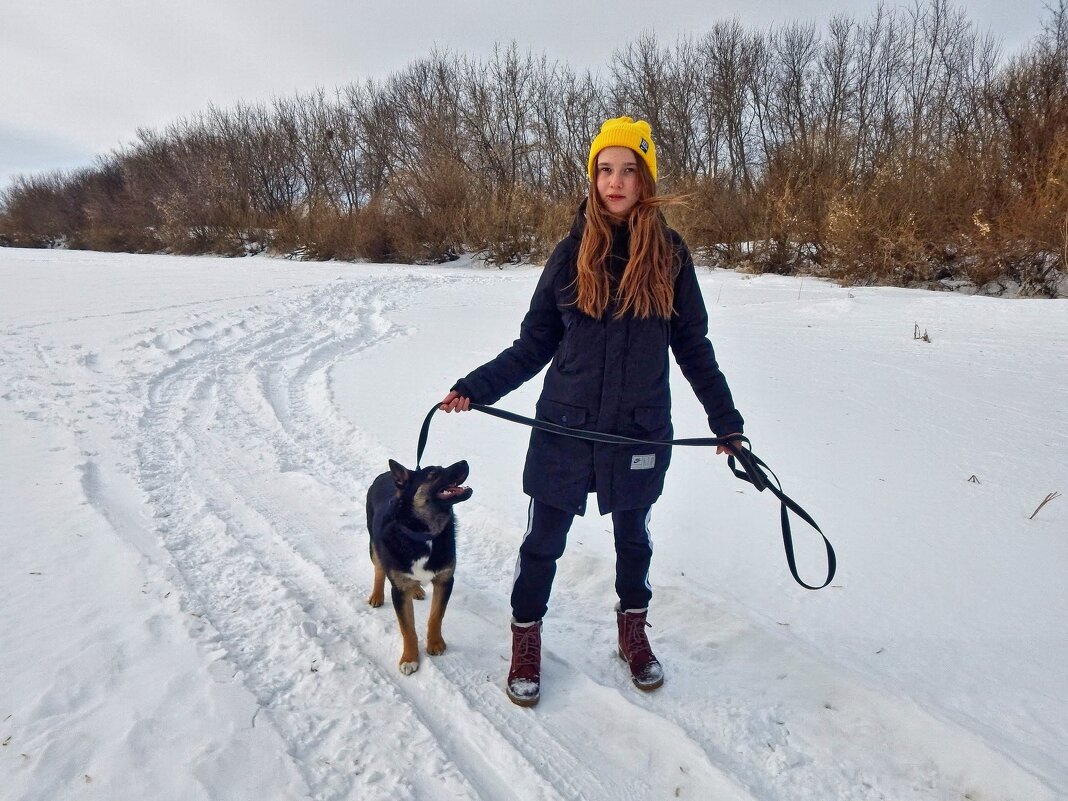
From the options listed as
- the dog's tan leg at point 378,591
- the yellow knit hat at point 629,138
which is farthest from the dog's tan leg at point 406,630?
the yellow knit hat at point 629,138

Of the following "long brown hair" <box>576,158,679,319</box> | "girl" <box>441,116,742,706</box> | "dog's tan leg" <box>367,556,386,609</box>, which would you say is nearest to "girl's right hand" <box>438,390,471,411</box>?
"girl" <box>441,116,742,706</box>

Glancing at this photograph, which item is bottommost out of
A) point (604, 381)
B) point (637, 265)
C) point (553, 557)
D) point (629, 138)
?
point (553, 557)

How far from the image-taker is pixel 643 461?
207 centimetres

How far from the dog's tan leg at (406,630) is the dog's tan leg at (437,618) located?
0.08 meters

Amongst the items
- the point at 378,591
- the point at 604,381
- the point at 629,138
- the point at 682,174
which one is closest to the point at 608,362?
the point at 604,381

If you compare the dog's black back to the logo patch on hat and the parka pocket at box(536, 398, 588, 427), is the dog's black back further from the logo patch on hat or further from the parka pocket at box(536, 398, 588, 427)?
the logo patch on hat

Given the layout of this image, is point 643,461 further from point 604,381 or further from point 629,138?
point 629,138

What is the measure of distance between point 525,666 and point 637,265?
150 cm

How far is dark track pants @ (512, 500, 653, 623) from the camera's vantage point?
7.20ft

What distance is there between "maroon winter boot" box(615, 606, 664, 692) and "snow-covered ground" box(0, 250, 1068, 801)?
7 centimetres

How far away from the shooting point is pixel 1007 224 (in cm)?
1021

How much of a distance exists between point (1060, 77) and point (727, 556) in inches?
559

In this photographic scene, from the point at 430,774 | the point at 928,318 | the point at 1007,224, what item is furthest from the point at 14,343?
the point at 1007,224

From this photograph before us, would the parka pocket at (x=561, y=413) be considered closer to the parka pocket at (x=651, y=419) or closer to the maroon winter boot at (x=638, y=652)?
the parka pocket at (x=651, y=419)
